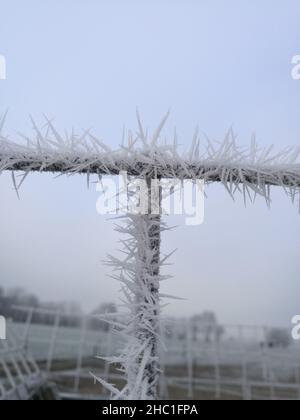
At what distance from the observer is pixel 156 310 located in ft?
2.54

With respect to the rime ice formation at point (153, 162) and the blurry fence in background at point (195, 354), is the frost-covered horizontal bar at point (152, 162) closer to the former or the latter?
the rime ice formation at point (153, 162)

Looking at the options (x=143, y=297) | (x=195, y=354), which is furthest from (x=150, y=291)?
(x=195, y=354)

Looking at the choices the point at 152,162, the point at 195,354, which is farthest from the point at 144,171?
the point at 195,354

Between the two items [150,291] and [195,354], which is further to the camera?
[195,354]

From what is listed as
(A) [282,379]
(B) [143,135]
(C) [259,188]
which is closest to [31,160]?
(B) [143,135]

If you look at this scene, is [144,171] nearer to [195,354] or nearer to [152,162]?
[152,162]

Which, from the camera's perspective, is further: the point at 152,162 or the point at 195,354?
the point at 195,354

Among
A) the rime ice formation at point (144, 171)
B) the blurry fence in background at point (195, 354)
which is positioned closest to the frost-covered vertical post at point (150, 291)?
the rime ice formation at point (144, 171)

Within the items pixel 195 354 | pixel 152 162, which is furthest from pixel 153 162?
pixel 195 354

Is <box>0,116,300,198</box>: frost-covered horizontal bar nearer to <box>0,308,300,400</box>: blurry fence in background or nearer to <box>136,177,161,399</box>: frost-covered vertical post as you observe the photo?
<box>136,177,161,399</box>: frost-covered vertical post

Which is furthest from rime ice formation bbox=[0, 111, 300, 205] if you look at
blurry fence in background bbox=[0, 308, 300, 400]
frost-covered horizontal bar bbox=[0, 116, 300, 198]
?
blurry fence in background bbox=[0, 308, 300, 400]

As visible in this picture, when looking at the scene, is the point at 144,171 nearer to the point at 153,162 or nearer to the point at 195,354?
the point at 153,162

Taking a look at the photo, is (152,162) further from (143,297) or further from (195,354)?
(195,354)
